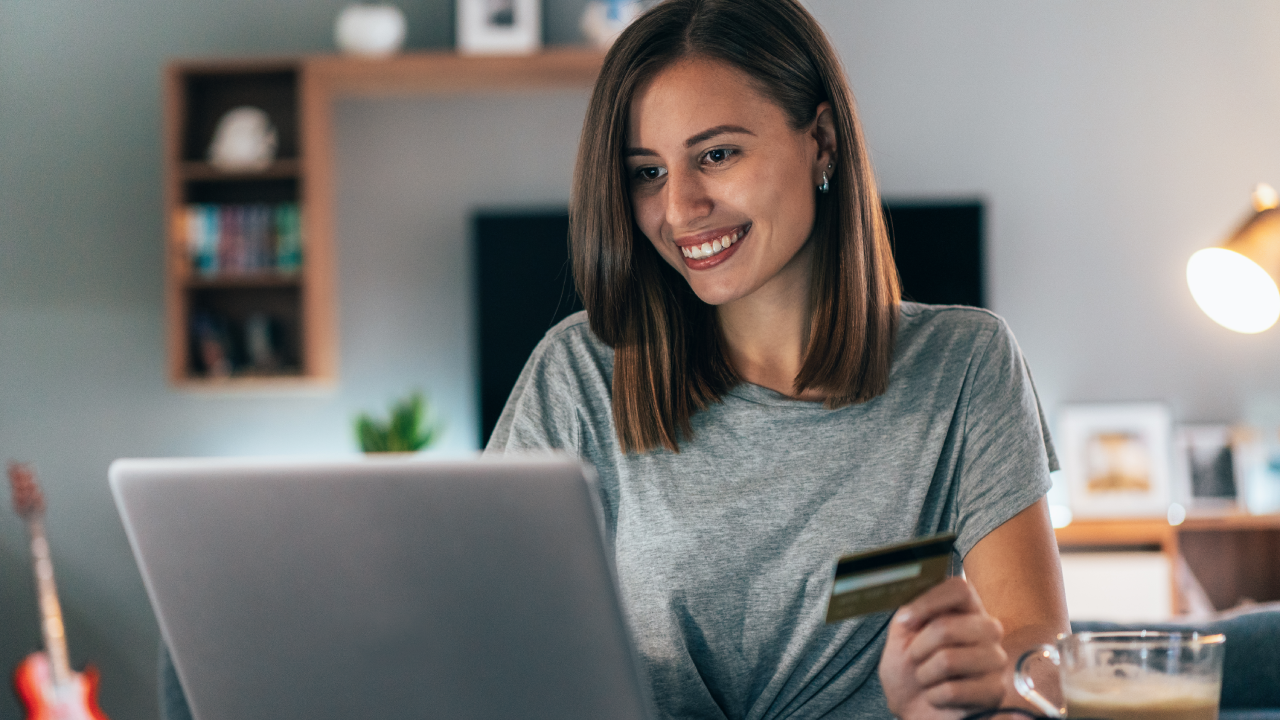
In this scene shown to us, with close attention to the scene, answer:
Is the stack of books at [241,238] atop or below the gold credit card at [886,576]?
atop

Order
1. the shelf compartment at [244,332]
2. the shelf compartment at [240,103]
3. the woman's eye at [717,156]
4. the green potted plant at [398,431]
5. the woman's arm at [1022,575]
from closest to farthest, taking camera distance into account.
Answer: the woman's arm at [1022,575] → the woman's eye at [717,156] → the green potted plant at [398,431] → the shelf compartment at [244,332] → the shelf compartment at [240,103]

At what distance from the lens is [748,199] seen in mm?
1062

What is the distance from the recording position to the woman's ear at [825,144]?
1.13 meters

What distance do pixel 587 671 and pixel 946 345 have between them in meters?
0.68

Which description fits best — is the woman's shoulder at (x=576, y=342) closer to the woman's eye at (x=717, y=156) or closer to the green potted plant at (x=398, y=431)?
the woman's eye at (x=717, y=156)

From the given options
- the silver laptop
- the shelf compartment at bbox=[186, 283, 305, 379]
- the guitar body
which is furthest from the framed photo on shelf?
the guitar body

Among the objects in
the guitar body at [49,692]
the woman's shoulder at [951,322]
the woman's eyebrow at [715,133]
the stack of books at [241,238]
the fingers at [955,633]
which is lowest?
the fingers at [955,633]

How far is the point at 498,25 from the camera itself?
3312 millimetres

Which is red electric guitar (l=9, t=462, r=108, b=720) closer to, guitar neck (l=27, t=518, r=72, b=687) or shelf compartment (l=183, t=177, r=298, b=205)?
guitar neck (l=27, t=518, r=72, b=687)

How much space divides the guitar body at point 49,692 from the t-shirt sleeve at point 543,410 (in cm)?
61

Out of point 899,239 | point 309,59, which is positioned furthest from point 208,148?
point 899,239

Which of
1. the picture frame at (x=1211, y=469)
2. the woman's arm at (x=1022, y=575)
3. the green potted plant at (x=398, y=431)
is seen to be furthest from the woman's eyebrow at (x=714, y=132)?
the picture frame at (x=1211, y=469)

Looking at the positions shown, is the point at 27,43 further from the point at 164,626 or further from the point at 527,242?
the point at 164,626

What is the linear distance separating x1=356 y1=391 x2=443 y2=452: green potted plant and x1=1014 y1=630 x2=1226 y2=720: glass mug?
9.01 ft
